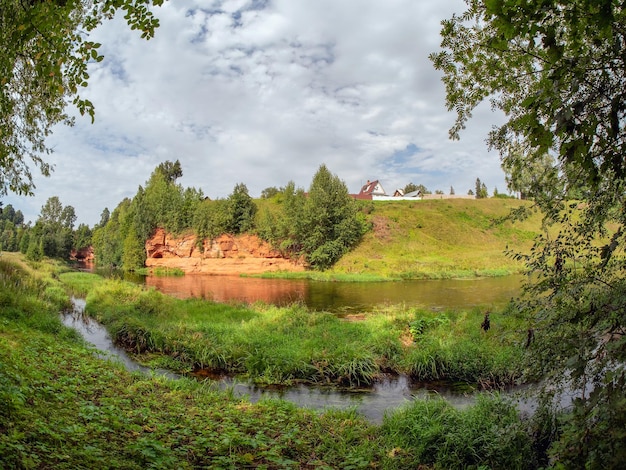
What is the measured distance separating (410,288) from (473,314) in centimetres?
1525

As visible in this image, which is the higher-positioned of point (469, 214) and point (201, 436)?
point (469, 214)

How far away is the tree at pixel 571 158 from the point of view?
2676mm

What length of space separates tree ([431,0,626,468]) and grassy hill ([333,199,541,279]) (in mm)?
36934

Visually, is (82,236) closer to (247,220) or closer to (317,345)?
(247,220)

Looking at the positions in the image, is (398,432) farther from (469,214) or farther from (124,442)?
(469,214)

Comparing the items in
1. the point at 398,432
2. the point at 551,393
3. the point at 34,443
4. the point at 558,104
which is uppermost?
the point at 558,104

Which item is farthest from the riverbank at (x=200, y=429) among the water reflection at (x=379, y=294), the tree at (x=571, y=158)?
the water reflection at (x=379, y=294)

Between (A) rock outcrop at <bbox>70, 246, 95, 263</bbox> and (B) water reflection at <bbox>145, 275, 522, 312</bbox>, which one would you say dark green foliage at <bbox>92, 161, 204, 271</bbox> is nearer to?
(B) water reflection at <bbox>145, 275, 522, 312</bbox>

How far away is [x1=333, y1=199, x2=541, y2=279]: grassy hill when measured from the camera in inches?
Answer: 1785

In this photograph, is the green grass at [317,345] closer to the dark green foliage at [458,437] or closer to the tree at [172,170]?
the dark green foliage at [458,437]

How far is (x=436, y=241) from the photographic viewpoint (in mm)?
56812

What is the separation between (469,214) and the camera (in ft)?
225

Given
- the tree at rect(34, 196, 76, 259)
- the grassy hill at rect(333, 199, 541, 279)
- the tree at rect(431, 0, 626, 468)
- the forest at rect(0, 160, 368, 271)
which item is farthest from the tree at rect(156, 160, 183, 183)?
the tree at rect(431, 0, 626, 468)

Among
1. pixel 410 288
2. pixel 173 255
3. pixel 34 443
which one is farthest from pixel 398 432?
pixel 173 255
